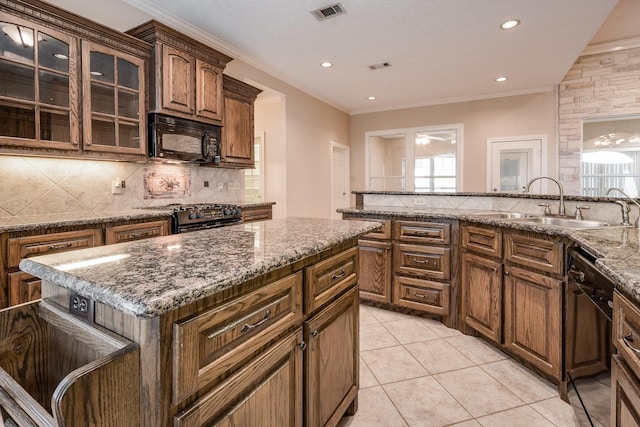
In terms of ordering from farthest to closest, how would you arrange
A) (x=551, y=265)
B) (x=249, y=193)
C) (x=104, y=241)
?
(x=249, y=193), (x=104, y=241), (x=551, y=265)

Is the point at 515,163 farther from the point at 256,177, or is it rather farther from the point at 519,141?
the point at 256,177

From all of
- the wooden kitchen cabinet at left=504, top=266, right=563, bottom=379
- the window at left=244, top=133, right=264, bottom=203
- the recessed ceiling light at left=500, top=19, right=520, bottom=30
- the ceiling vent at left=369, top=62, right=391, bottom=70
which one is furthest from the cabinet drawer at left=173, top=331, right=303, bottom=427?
the window at left=244, top=133, right=264, bottom=203

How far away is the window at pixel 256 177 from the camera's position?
5.19 m

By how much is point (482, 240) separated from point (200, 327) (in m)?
2.23

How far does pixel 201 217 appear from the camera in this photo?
2.94 meters

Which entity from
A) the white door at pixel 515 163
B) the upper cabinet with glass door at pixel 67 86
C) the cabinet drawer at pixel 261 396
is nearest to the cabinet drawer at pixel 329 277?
the cabinet drawer at pixel 261 396

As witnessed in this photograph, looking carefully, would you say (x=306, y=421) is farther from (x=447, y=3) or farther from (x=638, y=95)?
(x=638, y=95)

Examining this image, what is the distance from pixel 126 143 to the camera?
8.86 ft

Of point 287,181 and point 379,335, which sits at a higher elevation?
point 287,181

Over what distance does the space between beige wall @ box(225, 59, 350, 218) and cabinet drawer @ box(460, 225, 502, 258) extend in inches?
115

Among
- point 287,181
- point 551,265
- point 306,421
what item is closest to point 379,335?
point 551,265

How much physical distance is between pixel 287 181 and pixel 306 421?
399cm

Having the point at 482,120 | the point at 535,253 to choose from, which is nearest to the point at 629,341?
the point at 535,253

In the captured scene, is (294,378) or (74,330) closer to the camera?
(74,330)
